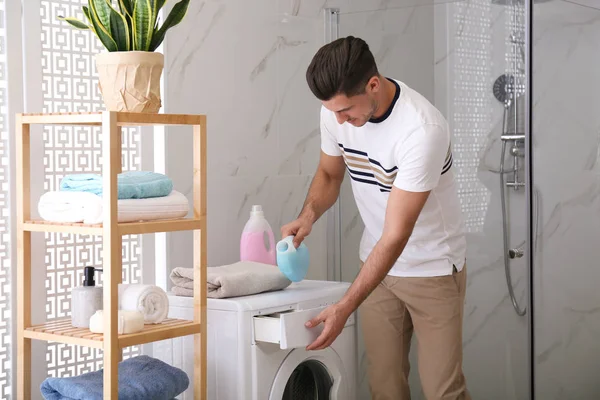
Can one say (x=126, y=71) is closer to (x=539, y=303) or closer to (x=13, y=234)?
(x=13, y=234)

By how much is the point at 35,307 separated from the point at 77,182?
1.63ft

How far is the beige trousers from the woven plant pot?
3.07 feet

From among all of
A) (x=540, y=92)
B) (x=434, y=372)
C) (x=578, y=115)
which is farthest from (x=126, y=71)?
(x=578, y=115)

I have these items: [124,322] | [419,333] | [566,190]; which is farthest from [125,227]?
[566,190]

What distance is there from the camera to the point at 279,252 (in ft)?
8.47

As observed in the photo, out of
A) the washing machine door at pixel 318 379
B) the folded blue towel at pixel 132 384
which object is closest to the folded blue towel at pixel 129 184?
the folded blue towel at pixel 132 384

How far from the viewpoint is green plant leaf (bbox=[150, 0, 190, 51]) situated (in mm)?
2230

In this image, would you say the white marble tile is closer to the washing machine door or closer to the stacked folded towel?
the washing machine door

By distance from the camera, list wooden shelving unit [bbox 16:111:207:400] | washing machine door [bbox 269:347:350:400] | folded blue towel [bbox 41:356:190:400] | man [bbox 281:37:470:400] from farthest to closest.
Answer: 1. washing machine door [bbox 269:347:350:400]
2. man [bbox 281:37:470:400]
3. folded blue towel [bbox 41:356:190:400]
4. wooden shelving unit [bbox 16:111:207:400]

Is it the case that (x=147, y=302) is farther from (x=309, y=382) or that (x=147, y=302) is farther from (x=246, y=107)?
(x=246, y=107)

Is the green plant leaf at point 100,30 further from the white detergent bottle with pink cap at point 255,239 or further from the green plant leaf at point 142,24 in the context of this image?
the white detergent bottle with pink cap at point 255,239

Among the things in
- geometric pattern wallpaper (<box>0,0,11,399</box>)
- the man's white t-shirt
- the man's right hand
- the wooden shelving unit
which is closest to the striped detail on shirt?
the man's white t-shirt

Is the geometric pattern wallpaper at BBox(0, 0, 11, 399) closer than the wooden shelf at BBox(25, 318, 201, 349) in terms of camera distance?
No

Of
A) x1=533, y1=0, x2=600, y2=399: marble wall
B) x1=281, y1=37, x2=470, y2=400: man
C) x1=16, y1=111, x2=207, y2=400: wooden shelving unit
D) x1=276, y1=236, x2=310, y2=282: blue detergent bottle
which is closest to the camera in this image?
x1=16, y1=111, x2=207, y2=400: wooden shelving unit
